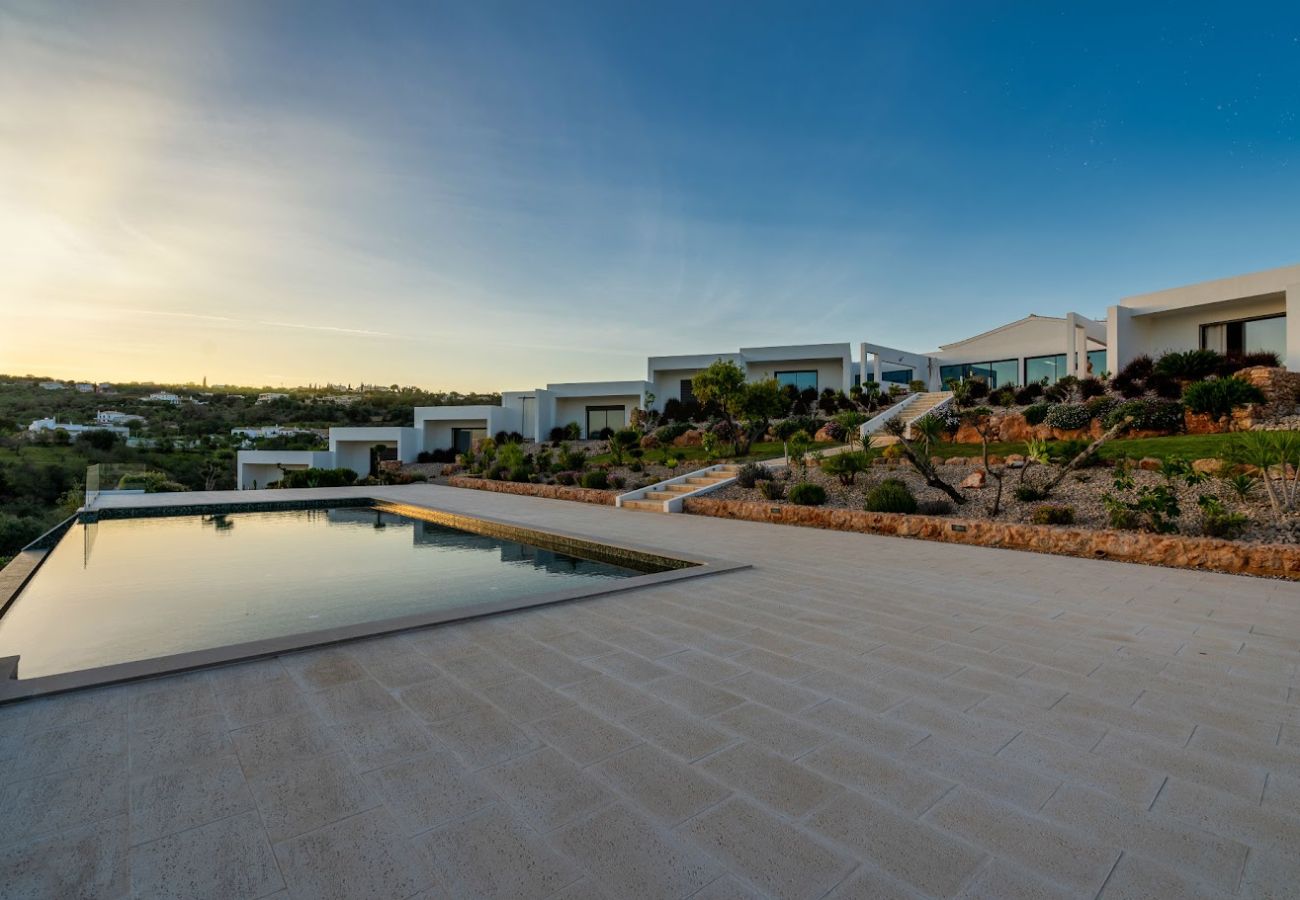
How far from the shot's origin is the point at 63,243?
10.4 meters

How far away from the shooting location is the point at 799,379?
1103 inches

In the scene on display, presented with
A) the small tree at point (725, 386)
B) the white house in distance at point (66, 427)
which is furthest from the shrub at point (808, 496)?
the white house in distance at point (66, 427)

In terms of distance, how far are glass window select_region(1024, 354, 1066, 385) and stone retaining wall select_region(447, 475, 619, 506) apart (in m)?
20.0

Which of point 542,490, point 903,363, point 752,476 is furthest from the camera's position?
point 903,363

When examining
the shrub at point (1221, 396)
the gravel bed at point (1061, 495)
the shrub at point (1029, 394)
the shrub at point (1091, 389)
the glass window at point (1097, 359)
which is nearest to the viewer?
the gravel bed at point (1061, 495)

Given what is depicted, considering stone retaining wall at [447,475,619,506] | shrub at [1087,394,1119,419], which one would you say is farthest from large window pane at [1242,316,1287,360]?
stone retaining wall at [447,475,619,506]

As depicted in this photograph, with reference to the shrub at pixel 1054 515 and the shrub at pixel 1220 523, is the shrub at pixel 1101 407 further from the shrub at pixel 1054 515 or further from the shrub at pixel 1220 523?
the shrub at pixel 1220 523

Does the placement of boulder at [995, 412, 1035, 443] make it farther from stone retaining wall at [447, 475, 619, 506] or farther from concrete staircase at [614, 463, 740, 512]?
stone retaining wall at [447, 475, 619, 506]

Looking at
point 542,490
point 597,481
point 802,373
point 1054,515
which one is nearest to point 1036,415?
point 1054,515

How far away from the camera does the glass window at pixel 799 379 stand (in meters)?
27.7

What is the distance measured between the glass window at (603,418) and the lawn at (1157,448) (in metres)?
19.4

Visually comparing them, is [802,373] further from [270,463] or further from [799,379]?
[270,463]

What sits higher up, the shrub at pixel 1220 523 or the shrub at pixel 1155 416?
the shrub at pixel 1155 416

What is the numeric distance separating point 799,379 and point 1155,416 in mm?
16008
